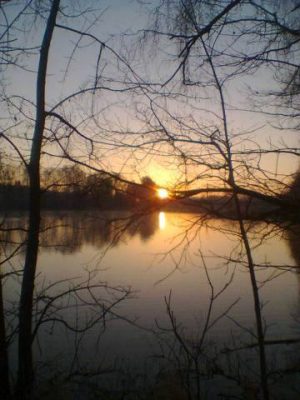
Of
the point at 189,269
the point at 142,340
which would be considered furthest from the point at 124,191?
the point at 189,269

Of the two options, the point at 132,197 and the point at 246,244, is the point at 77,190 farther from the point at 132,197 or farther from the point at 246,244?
the point at 246,244

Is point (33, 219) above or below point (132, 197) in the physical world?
below

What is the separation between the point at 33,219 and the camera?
5258mm

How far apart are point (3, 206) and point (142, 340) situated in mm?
4471

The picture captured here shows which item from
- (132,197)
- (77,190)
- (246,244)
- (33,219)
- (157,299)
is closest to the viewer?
(246,244)

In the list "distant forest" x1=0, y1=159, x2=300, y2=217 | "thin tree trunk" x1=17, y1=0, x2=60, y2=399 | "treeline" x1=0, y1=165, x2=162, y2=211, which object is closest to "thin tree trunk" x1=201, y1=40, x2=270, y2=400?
"distant forest" x1=0, y1=159, x2=300, y2=217

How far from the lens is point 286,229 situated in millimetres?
3906

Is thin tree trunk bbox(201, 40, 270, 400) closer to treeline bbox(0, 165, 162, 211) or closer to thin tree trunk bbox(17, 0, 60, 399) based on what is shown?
treeline bbox(0, 165, 162, 211)

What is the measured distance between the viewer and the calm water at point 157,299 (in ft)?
14.1

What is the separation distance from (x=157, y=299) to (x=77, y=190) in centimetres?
791

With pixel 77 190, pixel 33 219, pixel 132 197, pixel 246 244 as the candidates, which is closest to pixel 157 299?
pixel 33 219

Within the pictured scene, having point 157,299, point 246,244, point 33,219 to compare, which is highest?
point 33,219

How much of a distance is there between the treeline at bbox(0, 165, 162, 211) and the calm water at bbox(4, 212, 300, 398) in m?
0.16

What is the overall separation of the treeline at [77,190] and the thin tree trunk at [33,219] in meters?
0.16
